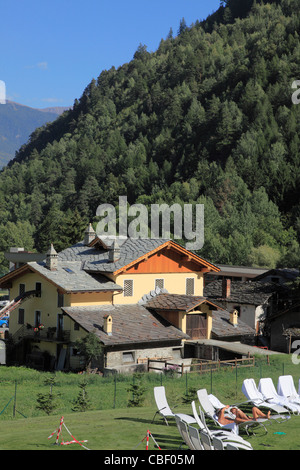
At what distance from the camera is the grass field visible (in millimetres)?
16969

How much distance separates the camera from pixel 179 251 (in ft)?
158

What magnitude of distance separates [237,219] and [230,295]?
4404cm

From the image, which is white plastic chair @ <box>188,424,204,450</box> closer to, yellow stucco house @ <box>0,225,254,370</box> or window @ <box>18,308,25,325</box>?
yellow stucco house @ <box>0,225,254,370</box>

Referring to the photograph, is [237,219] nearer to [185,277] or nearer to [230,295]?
[230,295]

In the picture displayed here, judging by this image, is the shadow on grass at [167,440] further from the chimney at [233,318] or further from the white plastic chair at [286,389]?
the chimney at [233,318]

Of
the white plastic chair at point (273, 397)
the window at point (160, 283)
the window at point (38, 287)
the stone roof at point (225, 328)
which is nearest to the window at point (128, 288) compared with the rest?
the window at point (160, 283)

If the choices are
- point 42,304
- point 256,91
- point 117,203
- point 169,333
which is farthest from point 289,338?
point 256,91

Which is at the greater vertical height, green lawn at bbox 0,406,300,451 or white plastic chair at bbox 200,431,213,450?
white plastic chair at bbox 200,431,213,450

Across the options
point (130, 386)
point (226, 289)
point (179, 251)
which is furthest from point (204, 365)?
point (226, 289)

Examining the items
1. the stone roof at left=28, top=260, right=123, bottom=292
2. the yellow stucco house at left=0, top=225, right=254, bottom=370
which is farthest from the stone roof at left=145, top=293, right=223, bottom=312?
the stone roof at left=28, top=260, right=123, bottom=292

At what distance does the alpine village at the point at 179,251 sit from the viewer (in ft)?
137

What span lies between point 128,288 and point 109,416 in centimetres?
2429

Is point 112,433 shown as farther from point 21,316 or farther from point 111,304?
point 21,316

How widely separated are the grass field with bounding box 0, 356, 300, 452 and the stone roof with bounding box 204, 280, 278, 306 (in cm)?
2093
